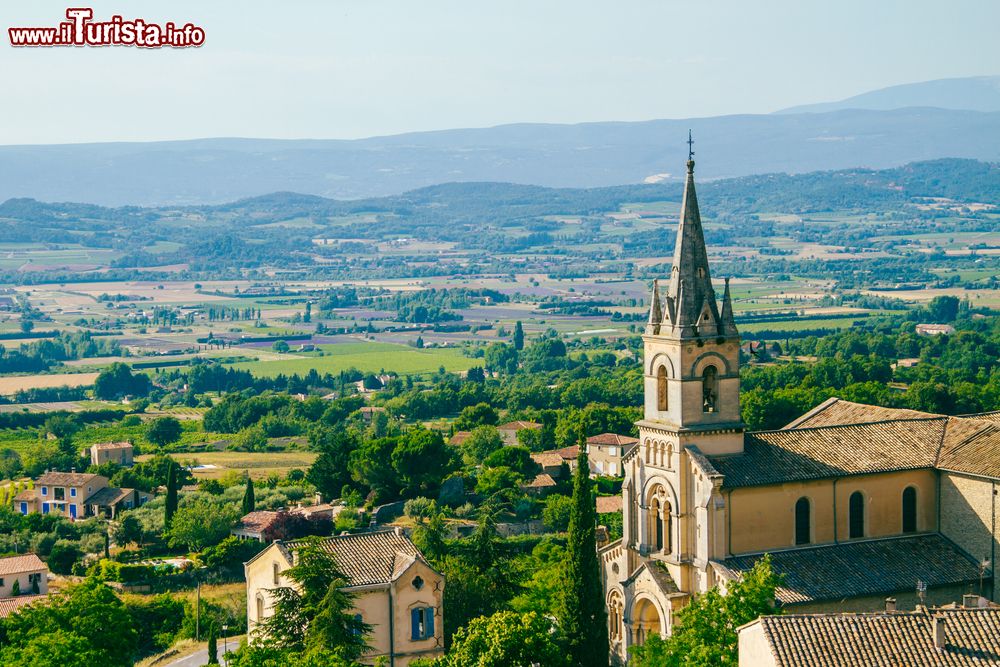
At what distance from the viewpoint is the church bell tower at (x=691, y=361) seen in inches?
1815

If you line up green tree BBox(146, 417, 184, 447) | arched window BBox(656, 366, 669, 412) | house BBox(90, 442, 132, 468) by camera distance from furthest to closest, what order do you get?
green tree BBox(146, 417, 184, 447) → house BBox(90, 442, 132, 468) → arched window BBox(656, 366, 669, 412)

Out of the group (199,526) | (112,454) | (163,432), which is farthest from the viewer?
(163,432)

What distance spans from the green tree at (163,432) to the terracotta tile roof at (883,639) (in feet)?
254

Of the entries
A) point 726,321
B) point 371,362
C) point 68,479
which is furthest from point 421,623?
point 371,362

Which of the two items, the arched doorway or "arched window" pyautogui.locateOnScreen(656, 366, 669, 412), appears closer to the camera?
the arched doorway

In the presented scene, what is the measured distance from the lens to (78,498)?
77625 mm

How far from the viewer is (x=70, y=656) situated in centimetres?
3934

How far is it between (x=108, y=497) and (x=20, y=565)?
17418 mm

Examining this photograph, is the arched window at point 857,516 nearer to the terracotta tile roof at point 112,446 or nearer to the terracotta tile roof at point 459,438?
the terracotta tile roof at point 459,438

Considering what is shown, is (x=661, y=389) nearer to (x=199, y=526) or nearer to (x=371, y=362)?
(x=199, y=526)

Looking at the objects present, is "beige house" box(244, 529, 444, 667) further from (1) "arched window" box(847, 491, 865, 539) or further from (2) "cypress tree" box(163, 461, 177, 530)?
(2) "cypress tree" box(163, 461, 177, 530)

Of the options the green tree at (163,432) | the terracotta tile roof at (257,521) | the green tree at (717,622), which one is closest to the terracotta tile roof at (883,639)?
the green tree at (717,622)

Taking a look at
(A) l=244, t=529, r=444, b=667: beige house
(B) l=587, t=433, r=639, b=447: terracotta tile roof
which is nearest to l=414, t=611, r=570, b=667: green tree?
(A) l=244, t=529, r=444, b=667: beige house

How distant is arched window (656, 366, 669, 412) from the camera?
46938 mm
